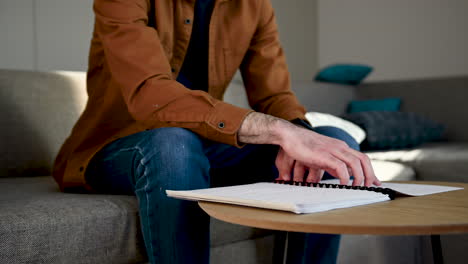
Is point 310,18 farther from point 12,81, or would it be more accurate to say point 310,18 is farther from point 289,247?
point 289,247

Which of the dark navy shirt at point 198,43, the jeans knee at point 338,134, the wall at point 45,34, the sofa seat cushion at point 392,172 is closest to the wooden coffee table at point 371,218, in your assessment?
the jeans knee at point 338,134

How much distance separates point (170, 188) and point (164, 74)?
0.92 feet

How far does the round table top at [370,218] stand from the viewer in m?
0.53

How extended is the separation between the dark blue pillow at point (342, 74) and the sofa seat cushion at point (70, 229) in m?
1.98

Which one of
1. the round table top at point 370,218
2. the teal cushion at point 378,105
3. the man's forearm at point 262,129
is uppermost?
the man's forearm at point 262,129

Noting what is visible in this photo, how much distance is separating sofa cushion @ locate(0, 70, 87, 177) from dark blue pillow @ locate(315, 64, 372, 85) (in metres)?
1.61

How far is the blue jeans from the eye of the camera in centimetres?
85

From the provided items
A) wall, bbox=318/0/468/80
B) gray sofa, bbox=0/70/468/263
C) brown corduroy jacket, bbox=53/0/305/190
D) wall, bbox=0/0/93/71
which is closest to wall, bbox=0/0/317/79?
wall, bbox=0/0/93/71

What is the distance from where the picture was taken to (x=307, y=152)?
829 mm

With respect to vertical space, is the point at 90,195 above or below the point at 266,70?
below

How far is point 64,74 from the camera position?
1732 millimetres

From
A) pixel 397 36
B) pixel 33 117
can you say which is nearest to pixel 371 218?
pixel 33 117

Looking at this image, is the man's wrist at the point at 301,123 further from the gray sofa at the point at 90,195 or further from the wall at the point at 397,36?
the wall at the point at 397,36

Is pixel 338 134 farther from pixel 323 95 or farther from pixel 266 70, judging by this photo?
pixel 323 95
